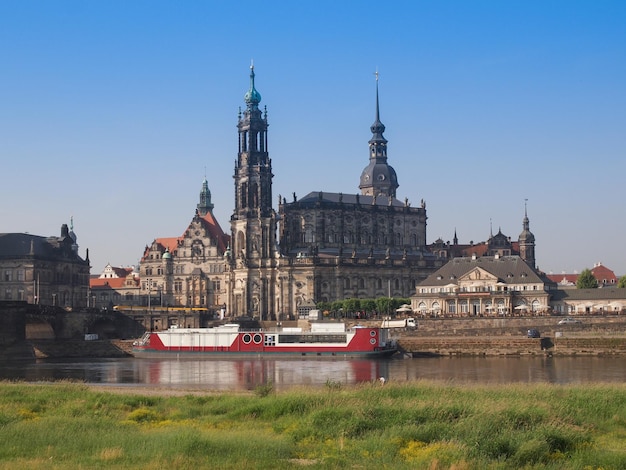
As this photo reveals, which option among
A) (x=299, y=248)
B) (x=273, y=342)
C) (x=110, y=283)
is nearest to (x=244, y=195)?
(x=299, y=248)

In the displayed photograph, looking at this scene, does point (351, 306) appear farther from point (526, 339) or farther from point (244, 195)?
point (526, 339)

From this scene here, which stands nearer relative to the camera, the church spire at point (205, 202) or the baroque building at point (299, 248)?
the baroque building at point (299, 248)

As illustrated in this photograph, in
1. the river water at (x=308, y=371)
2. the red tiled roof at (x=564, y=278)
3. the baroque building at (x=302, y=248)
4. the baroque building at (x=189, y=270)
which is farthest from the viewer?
the red tiled roof at (x=564, y=278)

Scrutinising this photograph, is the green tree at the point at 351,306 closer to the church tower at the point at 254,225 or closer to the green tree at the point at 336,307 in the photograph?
the green tree at the point at 336,307

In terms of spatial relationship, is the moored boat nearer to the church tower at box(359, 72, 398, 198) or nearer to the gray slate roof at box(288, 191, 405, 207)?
the gray slate roof at box(288, 191, 405, 207)

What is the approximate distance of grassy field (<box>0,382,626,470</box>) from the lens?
2728 centimetres

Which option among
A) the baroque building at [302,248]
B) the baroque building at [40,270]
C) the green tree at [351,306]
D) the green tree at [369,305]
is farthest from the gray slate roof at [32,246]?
the green tree at [369,305]

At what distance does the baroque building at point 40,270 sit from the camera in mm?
132750

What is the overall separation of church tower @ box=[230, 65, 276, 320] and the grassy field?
97.7m

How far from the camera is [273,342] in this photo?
99.9 m

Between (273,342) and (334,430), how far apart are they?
68.9 meters

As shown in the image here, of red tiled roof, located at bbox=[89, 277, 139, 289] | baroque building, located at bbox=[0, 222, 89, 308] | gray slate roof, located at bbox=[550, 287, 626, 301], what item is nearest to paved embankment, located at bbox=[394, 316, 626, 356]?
gray slate roof, located at bbox=[550, 287, 626, 301]

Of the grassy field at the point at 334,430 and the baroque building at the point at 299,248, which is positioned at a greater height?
the baroque building at the point at 299,248

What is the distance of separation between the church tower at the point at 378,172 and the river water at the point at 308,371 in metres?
67.1
